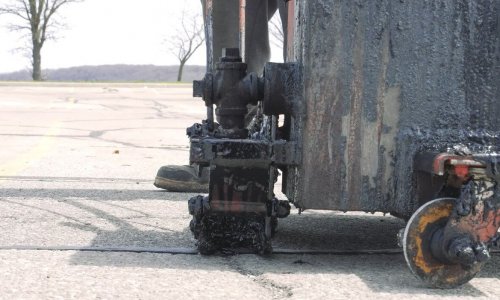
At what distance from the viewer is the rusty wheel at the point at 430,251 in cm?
320

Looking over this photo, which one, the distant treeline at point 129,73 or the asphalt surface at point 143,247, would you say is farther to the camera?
the distant treeline at point 129,73

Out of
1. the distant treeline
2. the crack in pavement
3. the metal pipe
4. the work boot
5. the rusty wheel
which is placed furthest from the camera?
the distant treeline

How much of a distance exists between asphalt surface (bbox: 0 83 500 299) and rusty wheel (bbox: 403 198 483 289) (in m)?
0.07

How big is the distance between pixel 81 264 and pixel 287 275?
88 centimetres

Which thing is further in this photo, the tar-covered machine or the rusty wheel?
the tar-covered machine

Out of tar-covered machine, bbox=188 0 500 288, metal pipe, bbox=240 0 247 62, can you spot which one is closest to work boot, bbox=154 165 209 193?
metal pipe, bbox=240 0 247 62

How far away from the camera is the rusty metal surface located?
140 inches

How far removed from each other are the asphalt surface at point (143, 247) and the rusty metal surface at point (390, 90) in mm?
416

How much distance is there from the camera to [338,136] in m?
3.62

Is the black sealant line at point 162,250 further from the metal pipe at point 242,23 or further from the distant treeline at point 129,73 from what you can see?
the distant treeline at point 129,73

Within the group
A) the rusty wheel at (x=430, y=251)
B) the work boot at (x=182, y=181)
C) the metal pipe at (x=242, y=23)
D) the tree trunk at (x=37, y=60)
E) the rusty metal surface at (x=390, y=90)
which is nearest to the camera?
the rusty wheel at (x=430, y=251)

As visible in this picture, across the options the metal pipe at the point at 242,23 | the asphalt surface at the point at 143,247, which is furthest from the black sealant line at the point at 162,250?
the metal pipe at the point at 242,23

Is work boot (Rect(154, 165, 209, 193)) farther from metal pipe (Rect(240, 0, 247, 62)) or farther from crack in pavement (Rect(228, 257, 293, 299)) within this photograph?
crack in pavement (Rect(228, 257, 293, 299))

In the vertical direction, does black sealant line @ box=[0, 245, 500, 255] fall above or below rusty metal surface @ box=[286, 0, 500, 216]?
below
